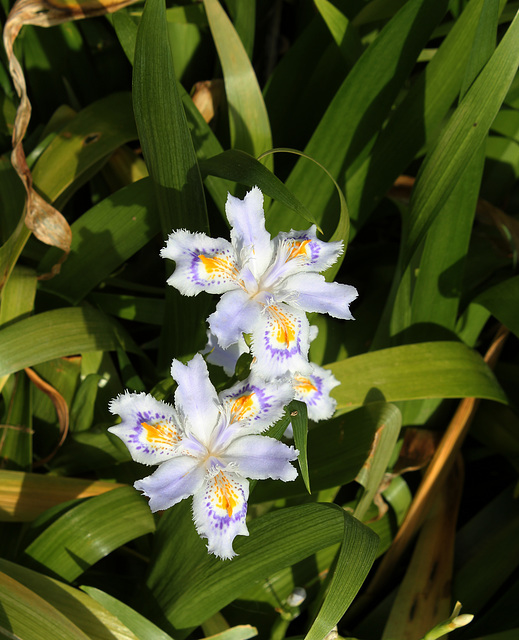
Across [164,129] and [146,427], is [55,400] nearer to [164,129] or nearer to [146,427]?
[146,427]

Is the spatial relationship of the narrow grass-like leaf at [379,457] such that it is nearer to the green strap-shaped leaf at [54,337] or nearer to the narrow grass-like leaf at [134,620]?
the narrow grass-like leaf at [134,620]

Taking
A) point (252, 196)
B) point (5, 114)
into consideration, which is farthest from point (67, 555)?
point (5, 114)

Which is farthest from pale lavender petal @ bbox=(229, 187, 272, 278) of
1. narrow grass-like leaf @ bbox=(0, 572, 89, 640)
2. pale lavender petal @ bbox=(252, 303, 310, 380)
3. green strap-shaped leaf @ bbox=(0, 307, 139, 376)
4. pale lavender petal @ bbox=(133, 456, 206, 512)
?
narrow grass-like leaf @ bbox=(0, 572, 89, 640)

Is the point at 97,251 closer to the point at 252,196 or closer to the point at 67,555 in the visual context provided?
the point at 252,196

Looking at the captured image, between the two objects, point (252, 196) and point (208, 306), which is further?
point (208, 306)

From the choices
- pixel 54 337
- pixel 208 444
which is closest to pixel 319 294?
pixel 208 444

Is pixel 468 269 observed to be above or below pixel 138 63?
below

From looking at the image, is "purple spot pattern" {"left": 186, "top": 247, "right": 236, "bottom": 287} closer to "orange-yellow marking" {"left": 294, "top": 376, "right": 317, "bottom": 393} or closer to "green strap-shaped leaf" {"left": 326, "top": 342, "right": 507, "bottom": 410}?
"orange-yellow marking" {"left": 294, "top": 376, "right": 317, "bottom": 393}
